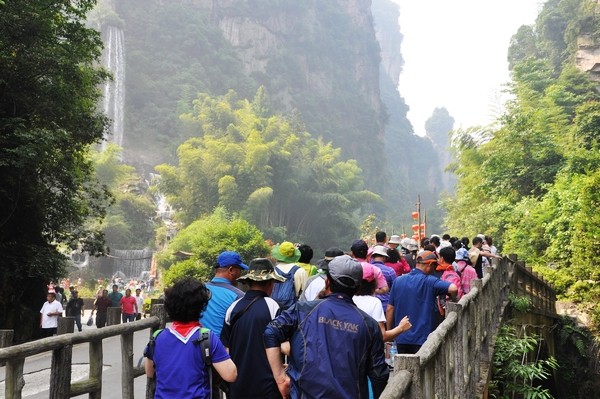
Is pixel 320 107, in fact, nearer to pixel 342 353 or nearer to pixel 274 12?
pixel 274 12

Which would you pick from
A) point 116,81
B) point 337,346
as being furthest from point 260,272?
point 116,81

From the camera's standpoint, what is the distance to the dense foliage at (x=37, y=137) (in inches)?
542

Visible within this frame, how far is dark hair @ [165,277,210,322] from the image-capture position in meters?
3.30

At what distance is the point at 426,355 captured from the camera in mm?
3443

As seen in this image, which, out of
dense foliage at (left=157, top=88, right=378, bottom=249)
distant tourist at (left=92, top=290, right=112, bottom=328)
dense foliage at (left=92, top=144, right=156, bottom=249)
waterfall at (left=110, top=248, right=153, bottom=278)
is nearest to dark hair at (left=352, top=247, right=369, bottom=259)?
distant tourist at (left=92, top=290, right=112, bottom=328)

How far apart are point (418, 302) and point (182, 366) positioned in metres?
2.66

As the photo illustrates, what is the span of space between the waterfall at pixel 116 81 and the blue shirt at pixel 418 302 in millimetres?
71014

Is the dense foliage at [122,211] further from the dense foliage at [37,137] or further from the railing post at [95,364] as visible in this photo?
the railing post at [95,364]

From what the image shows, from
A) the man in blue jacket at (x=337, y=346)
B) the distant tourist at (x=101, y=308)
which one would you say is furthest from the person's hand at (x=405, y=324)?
the distant tourist at (x=101, y=308)

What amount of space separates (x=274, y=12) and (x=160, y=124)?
125ft

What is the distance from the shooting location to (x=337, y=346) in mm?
3068

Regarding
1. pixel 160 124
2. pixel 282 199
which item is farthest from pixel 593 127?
pixel 160 124

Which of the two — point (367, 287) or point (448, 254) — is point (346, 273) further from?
point (448, 254)

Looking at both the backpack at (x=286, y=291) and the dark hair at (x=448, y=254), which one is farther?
the dark hair at (x=448, y=254)
